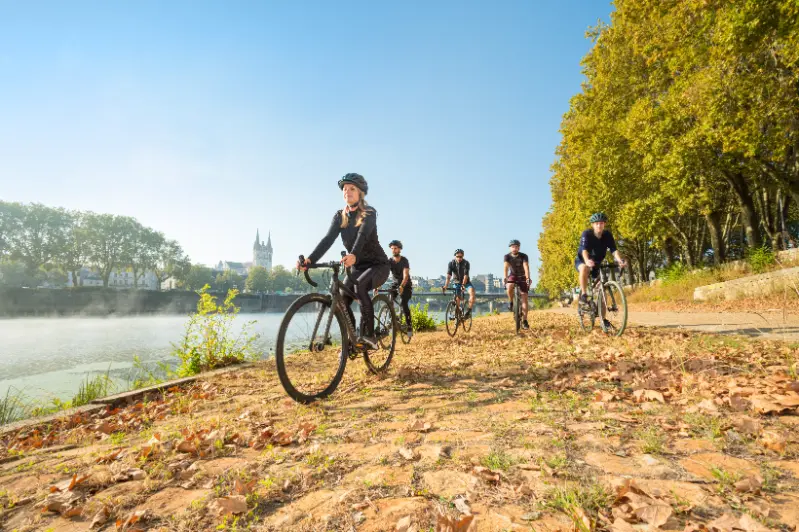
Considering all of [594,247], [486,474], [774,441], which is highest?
[594,247]

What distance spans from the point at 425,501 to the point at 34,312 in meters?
71.8

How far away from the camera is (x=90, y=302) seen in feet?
208

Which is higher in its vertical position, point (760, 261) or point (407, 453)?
point (760, 261)

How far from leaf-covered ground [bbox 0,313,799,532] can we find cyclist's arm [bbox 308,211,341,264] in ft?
5.40

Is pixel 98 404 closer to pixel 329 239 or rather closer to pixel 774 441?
pixel 329 239

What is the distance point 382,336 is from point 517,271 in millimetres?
5504

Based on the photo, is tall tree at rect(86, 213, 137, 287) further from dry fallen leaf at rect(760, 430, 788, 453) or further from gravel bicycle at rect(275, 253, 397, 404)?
dry fallen leaf at rect(760, 430, 788, 453)

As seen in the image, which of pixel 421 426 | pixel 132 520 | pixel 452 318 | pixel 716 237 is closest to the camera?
pixel 132 520

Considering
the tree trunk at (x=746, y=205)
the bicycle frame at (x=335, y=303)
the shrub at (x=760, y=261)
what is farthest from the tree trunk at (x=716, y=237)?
the bicycle frame at (x=335, y=303)

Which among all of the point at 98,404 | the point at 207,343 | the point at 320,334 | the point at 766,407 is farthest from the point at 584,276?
the point at 98,404

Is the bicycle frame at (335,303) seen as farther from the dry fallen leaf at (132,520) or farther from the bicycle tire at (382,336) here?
the dry fallen leaf at (132,520)

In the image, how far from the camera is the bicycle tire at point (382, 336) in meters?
5.23

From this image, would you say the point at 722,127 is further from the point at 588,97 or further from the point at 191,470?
the point at 191,470

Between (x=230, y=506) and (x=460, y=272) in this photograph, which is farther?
(x=460, y=272)
